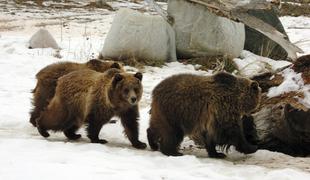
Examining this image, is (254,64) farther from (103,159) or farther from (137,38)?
(103,159)

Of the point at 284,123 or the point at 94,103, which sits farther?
the point at 94,103

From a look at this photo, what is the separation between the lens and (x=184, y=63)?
45.9ft

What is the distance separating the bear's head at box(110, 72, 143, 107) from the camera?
21.7 feet

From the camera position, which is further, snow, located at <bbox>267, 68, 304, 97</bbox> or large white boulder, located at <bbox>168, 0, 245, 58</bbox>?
large white boulder, located at <bbox>168, 0, 245, 58</bbox>

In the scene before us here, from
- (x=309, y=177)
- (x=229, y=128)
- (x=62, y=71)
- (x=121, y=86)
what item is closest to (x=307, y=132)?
(x=229, y=128)

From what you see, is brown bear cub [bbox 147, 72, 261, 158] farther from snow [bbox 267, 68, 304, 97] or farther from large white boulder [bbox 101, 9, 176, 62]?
large white boulder [bbox 101, 9, 176, 62]

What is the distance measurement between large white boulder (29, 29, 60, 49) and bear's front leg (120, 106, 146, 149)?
9.08m

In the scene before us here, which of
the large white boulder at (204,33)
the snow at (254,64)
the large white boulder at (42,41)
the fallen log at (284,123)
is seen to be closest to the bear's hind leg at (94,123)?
the fallen log at (284,123)

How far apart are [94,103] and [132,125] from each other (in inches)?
23.1

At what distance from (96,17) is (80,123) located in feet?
63.0

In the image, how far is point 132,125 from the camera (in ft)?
22.6

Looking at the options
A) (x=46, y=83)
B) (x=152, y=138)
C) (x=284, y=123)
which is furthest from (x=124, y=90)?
(x=284, y=123)

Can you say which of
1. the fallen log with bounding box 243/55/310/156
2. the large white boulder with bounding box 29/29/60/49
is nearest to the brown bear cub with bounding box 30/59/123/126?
the fallen log with bounding box 243/55/310/156

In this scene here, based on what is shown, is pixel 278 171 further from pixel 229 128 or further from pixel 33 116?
pixel 33 116
